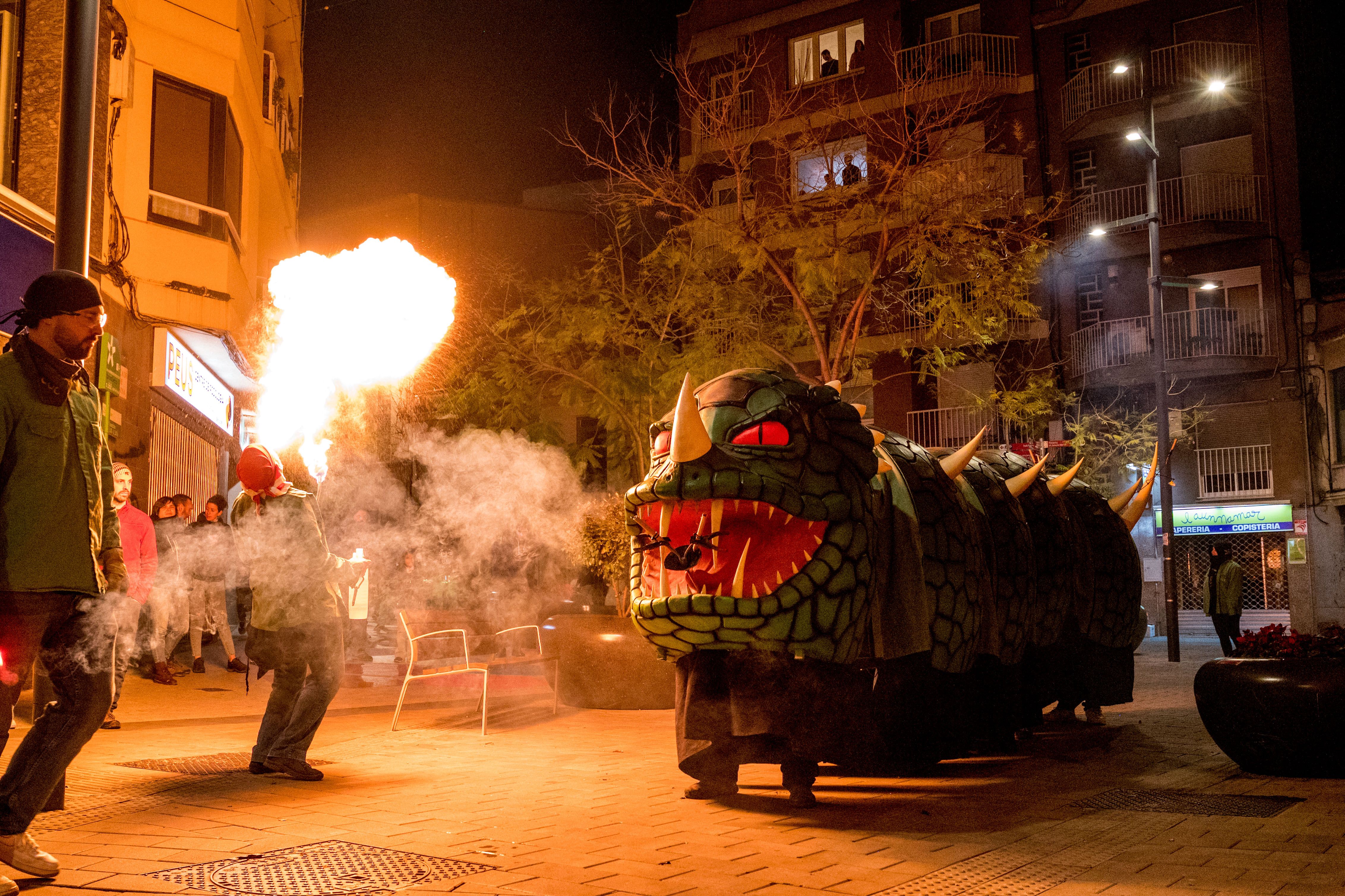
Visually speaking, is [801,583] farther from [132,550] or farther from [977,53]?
[977,53]

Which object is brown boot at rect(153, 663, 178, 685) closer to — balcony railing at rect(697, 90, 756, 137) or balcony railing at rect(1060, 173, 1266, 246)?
balcony railing at rect(697, 90, 756, 137)

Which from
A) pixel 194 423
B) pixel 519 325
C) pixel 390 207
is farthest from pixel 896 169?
pixel 390 207

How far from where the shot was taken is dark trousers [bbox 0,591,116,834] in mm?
4215

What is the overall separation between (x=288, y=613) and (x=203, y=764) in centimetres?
122

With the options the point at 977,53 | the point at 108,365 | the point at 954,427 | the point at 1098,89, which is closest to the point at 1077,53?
the point at 1098,89

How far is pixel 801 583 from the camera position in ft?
18.4

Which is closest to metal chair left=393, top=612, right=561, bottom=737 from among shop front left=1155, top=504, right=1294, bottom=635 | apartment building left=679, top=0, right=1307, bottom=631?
apartment building left=679, top=0, right=1307, bottom=631

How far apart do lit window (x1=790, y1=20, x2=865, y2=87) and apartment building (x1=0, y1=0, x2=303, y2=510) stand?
600 inches

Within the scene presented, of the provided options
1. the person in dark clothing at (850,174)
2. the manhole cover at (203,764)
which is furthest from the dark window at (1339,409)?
the manhole cover at (203,764)

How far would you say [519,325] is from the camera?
67.6ft

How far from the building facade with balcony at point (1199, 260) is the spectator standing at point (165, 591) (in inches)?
862

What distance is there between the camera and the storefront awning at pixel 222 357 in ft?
51.7

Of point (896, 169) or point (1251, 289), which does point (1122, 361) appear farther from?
point (896, 169)

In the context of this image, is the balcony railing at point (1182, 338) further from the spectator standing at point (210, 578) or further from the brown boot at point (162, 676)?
the brown boot at point (162, 676)
